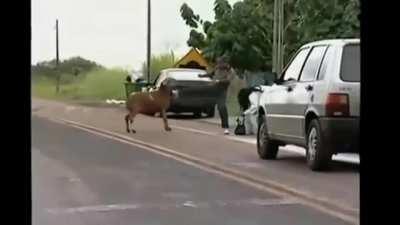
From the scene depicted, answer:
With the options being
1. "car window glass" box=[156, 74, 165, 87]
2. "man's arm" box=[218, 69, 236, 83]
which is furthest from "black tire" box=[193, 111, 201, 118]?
"man's arm" box=[218, 69, 236, 83]

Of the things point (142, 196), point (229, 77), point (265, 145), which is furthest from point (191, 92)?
point (142, 196)

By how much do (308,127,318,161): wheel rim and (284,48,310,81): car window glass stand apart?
0.78 meters

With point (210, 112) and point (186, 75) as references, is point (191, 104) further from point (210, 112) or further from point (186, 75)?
point (186, 75)

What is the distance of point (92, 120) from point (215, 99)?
6.90 ft

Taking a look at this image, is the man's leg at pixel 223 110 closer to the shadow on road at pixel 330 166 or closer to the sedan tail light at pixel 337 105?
the shadow on road at pixel 330 166

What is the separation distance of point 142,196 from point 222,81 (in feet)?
19.4

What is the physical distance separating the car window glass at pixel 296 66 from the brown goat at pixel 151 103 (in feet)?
12.3

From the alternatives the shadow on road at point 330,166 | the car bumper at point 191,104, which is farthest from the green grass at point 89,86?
the car bumper at point 191,104

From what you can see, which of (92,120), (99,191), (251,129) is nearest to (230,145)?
(251,129)

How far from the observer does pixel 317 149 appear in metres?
8.67

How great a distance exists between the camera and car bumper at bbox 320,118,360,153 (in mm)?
8312

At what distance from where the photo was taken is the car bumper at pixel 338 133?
8.31 metres
